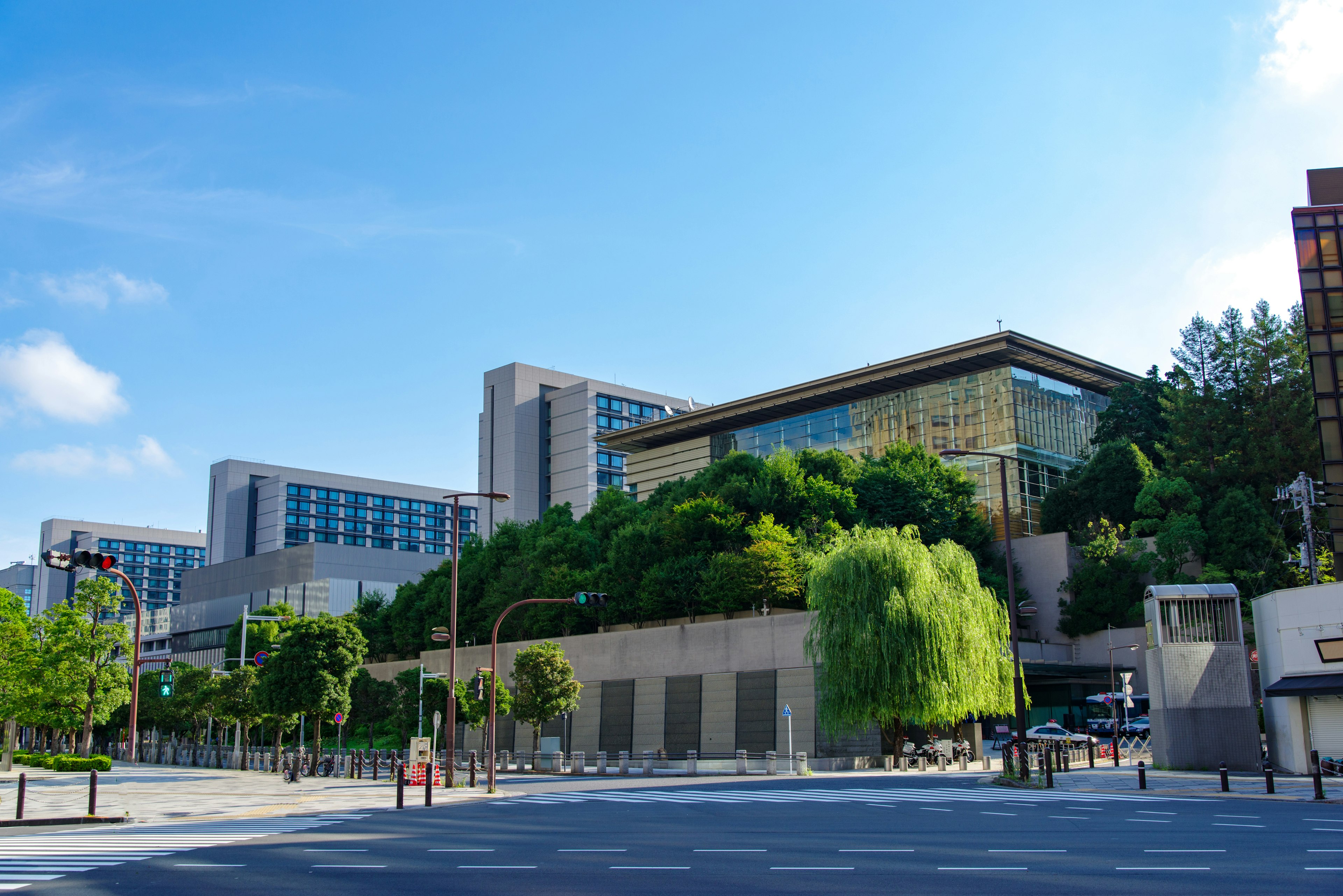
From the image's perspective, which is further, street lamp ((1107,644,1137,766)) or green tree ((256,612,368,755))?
street lamp ((1107,644,1137,766))

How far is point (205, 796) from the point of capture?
31.4m

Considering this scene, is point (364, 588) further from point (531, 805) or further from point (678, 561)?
point (531, 805)

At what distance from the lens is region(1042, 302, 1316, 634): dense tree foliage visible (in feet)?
195

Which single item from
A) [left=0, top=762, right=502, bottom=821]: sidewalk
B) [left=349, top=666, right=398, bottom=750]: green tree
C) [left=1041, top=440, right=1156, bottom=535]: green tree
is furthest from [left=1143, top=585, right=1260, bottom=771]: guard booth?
[left=349, top=666, right=398, bottom=750]: green tree

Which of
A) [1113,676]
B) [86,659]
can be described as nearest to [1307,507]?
[1113,676]

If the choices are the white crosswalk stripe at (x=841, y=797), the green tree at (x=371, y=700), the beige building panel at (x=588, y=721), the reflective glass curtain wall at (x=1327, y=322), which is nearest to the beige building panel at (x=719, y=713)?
the beige building panel at (x=588, y=721)

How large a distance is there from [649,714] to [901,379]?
33.6 meters

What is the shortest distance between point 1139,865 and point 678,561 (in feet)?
165

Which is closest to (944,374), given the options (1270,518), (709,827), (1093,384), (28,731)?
(1093,384)

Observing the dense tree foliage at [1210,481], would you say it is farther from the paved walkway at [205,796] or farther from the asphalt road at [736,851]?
the paved walkway at [205,796]

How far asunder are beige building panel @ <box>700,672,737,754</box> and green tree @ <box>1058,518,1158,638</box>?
2383 centimetres

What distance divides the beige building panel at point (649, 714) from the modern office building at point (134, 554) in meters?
129

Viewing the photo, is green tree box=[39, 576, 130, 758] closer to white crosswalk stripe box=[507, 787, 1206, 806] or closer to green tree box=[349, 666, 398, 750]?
green tree box=[349, 666, 398, 750]

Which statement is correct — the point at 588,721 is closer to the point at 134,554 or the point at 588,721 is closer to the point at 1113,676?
the point at 1113,676
